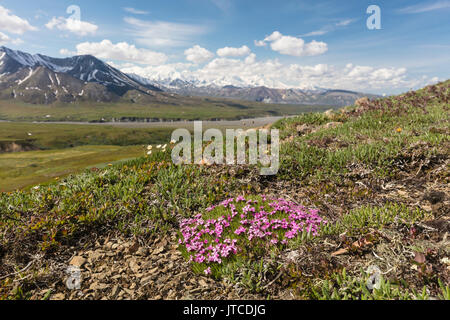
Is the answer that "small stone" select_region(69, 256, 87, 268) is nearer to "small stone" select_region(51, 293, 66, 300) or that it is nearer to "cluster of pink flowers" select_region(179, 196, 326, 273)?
"small stone" select_region(51, 293, 66, 300)

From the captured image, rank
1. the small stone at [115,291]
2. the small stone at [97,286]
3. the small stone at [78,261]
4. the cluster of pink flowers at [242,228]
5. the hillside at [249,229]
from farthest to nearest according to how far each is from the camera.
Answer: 1. the small stone at [78,261]
2. the cluster of pink flowers at [242,228]
3. the small stone at [97,286]
4. the small stone at [115,291]
5. the hillside at [249,229]

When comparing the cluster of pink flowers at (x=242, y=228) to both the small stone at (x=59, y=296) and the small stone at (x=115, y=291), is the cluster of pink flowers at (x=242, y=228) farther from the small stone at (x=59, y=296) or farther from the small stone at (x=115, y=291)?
the small stone at (x=59, y=296)

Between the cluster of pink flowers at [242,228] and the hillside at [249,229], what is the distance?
0.03m

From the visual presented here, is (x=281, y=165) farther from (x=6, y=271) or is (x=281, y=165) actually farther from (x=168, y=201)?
(x=6, y=271)

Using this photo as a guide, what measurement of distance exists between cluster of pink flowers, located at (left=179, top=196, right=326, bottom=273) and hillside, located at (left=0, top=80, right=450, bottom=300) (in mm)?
34

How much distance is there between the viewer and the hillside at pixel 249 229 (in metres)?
4.26

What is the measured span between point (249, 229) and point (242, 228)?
16cm

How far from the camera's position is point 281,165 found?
345 inches

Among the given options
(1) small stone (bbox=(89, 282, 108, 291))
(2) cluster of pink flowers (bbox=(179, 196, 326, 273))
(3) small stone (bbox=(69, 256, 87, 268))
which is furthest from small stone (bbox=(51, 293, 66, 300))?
(2) cluster of pink flowers (bbox=(179, 196, 326, 273))

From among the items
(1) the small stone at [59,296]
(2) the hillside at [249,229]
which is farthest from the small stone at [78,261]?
(1) the small stone at [59,296]

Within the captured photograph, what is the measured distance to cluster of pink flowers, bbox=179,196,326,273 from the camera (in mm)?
5172
